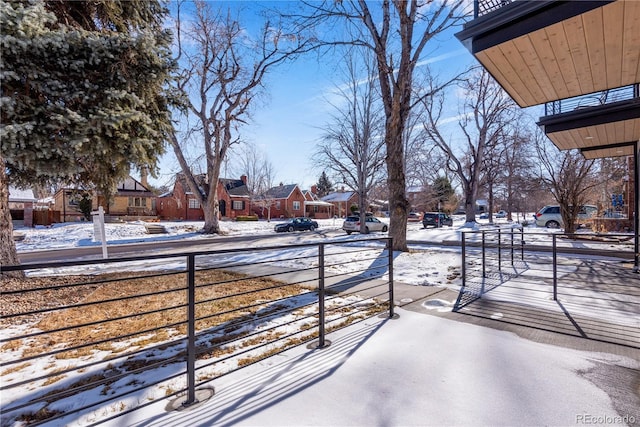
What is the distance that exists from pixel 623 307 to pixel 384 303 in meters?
3.27

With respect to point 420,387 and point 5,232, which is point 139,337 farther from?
point 5,232

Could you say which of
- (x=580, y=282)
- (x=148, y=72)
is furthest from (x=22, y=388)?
(x=580, y=282)

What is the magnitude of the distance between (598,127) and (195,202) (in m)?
35.7

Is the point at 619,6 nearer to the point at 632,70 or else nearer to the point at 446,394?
the point at 632,70

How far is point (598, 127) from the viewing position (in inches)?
277

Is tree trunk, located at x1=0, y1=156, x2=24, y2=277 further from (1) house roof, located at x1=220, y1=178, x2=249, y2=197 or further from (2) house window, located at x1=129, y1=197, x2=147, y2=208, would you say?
(1) house roof, located at x1=220, y1=178, x2=249, y2=197

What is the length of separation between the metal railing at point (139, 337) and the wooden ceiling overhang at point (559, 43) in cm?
316

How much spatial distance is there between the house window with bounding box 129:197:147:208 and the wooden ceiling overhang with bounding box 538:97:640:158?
119 ft

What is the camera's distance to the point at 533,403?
224 centimetres

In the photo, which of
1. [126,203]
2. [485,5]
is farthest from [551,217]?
[126,203]

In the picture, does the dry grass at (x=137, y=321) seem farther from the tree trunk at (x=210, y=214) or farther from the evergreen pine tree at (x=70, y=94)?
the tree trunk at (x=210, y=214)

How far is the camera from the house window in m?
33.3

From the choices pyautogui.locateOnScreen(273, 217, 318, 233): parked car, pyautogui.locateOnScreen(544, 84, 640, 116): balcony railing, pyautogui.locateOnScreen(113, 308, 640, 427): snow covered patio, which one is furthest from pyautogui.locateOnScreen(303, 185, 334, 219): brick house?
pyautogui.locateOnScreen(113, 308, 640, 427): snow covered patio

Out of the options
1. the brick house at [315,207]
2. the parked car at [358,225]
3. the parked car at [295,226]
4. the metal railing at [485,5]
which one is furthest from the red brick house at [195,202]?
the metal railing at [485,5]
